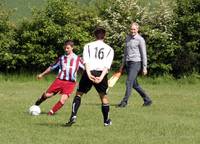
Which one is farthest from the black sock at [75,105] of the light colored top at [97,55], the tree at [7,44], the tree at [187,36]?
the tree at [7,44]

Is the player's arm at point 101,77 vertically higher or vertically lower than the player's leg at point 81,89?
higher

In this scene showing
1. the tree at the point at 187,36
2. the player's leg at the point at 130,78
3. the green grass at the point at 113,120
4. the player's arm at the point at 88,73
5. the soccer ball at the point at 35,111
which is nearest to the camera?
the green grass at the point at 113,120

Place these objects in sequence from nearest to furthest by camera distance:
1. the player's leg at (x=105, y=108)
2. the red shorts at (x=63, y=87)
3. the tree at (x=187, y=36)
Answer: the player's leg at (x=105, y=108) → the red shorts at (x=63, y=87) → the tree at (x=187, y=36)

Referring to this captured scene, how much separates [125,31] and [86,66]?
12.1 meters

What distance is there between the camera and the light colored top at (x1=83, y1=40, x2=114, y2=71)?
1152 cm

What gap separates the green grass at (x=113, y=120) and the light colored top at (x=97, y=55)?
113 cm

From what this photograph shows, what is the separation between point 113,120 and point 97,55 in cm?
172

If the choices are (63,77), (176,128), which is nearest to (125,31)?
(63,77)

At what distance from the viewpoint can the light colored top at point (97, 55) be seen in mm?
11523

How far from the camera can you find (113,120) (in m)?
12.7

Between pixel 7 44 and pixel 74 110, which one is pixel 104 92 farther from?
pixel 7 44

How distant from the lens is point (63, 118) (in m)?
12.9

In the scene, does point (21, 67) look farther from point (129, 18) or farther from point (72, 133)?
point (72, 133)

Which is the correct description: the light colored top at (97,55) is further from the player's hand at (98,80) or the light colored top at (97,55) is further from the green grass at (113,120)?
the green grass at (113,120)
